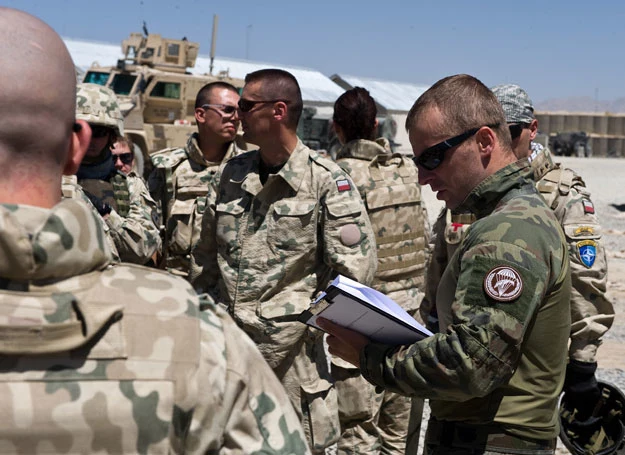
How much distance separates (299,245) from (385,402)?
4.69 ft

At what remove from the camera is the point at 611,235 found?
1712 cm

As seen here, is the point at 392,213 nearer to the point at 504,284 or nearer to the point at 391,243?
the point at 391,243

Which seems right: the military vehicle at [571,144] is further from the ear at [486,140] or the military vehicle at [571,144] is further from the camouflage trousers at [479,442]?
the camouflage trousers at [479,442]

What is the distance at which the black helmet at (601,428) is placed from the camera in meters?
3.35

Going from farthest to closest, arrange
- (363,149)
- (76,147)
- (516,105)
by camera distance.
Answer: (363,149) < (516,105) < (76,147)

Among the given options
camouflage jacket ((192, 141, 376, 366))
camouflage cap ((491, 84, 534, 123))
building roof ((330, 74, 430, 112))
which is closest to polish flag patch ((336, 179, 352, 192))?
camouflage jacket ((192, 141, 376, 366))

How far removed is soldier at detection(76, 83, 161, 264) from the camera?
381 cm

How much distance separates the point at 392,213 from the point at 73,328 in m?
3.64

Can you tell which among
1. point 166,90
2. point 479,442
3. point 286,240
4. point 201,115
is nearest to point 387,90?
point 166,90

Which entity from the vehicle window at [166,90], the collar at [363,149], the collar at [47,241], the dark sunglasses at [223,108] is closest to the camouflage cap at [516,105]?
the collar at [363,149]

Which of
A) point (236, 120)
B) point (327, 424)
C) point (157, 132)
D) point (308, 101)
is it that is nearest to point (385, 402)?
point (327, 424)

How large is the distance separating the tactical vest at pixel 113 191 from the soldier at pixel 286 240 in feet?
1.38

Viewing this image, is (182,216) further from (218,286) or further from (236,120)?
(218,286)

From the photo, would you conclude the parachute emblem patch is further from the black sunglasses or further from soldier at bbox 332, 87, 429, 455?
soldier at bbox 332, 87, 429, 455
